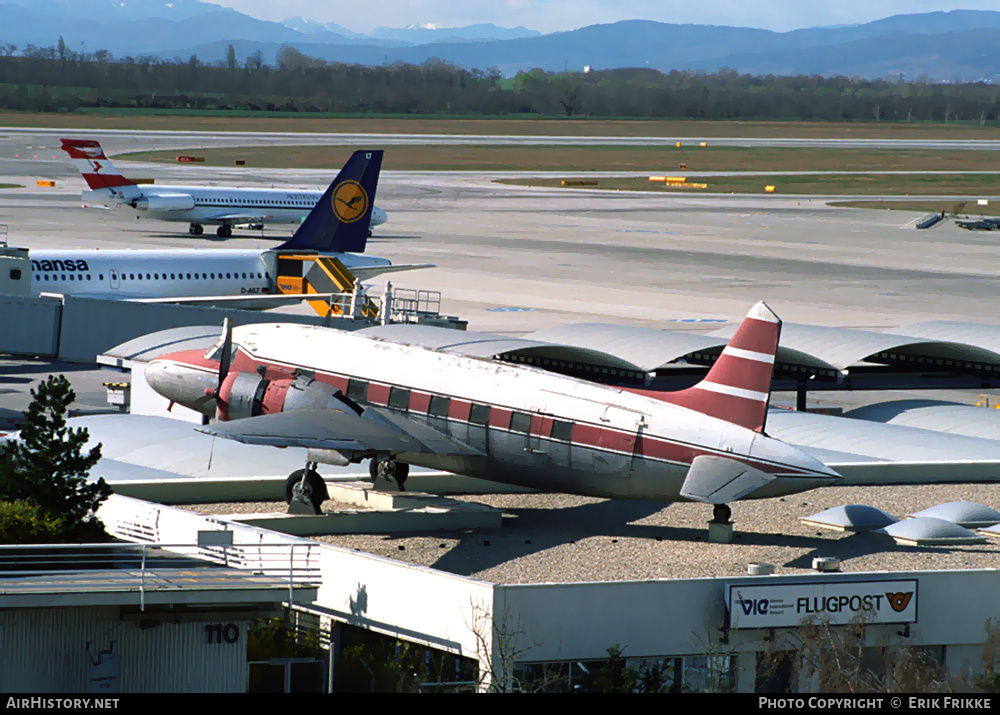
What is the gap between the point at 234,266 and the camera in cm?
8494

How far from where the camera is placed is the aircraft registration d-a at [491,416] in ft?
111

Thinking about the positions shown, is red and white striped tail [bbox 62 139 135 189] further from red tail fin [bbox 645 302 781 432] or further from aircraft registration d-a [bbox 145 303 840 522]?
red tail fin [bbox 645 302 781 432]

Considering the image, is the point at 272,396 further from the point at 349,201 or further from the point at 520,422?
the point at 349,201

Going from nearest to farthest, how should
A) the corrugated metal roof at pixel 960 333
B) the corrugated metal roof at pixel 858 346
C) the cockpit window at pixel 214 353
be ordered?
1. the cockpit window at pixel 214 353
2. the corrugated metal roof at pixel 858 346
3. the corrugated metal roof at pixel 960 333

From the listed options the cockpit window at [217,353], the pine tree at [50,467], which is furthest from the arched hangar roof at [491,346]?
the pine tree at [50,467]

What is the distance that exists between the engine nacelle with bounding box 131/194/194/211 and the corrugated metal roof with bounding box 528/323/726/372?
255ft

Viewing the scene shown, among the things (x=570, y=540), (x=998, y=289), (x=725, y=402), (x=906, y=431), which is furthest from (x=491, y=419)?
(x=998, y=289)

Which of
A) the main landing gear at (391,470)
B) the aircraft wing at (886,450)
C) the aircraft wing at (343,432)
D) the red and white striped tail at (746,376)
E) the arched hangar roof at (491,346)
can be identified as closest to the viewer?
the red and white striped tail at (746,376)

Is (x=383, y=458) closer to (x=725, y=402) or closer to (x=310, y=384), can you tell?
(x=310, y=384)

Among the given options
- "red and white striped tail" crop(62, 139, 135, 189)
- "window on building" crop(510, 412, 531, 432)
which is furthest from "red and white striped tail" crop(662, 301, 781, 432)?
"red and white striped tail" crop(62, 139, 135, 189)

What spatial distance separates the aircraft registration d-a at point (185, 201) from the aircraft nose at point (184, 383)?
93.4 meters

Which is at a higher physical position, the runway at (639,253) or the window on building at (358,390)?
the window on building at (358,390)

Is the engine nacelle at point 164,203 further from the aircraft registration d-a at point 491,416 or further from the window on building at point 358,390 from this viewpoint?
the window on building at point 358,390

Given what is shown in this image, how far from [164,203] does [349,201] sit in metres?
49.2
